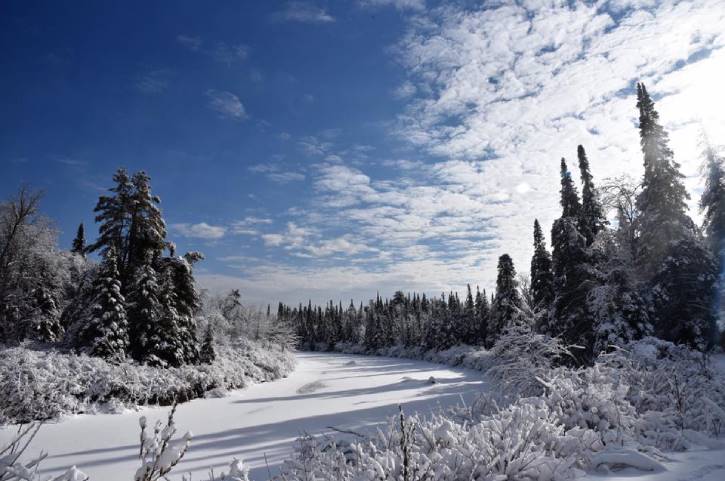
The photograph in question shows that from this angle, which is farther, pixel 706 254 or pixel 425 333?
pixel 425 333

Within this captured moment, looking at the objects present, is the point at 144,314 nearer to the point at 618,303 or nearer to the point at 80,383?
the point at 80,383

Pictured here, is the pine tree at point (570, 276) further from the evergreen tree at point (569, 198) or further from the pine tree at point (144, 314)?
the pine tree at point (144, 314)

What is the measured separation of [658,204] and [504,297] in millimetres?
24194

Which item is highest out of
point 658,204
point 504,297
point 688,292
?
point 658,204

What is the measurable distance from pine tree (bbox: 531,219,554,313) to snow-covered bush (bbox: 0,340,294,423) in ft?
81.8

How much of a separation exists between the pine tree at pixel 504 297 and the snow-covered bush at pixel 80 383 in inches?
1184

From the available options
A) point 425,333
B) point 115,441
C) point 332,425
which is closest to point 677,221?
point 332,425

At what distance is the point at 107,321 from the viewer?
60.4 feet

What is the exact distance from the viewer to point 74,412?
13.6 m

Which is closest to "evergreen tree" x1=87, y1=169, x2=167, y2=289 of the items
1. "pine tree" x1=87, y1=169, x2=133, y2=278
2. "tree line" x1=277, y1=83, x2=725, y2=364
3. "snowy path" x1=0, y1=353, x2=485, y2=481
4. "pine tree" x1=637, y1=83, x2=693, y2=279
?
"pine tree" x1=87, y1=169, x2=133, y2=278

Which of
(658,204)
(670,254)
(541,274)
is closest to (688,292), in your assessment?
(670,254)

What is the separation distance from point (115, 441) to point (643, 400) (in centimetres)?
1314

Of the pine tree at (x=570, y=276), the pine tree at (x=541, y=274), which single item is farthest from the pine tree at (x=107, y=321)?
the pine tree at (x=541, y=274)

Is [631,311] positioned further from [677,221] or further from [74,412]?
[74,412]
